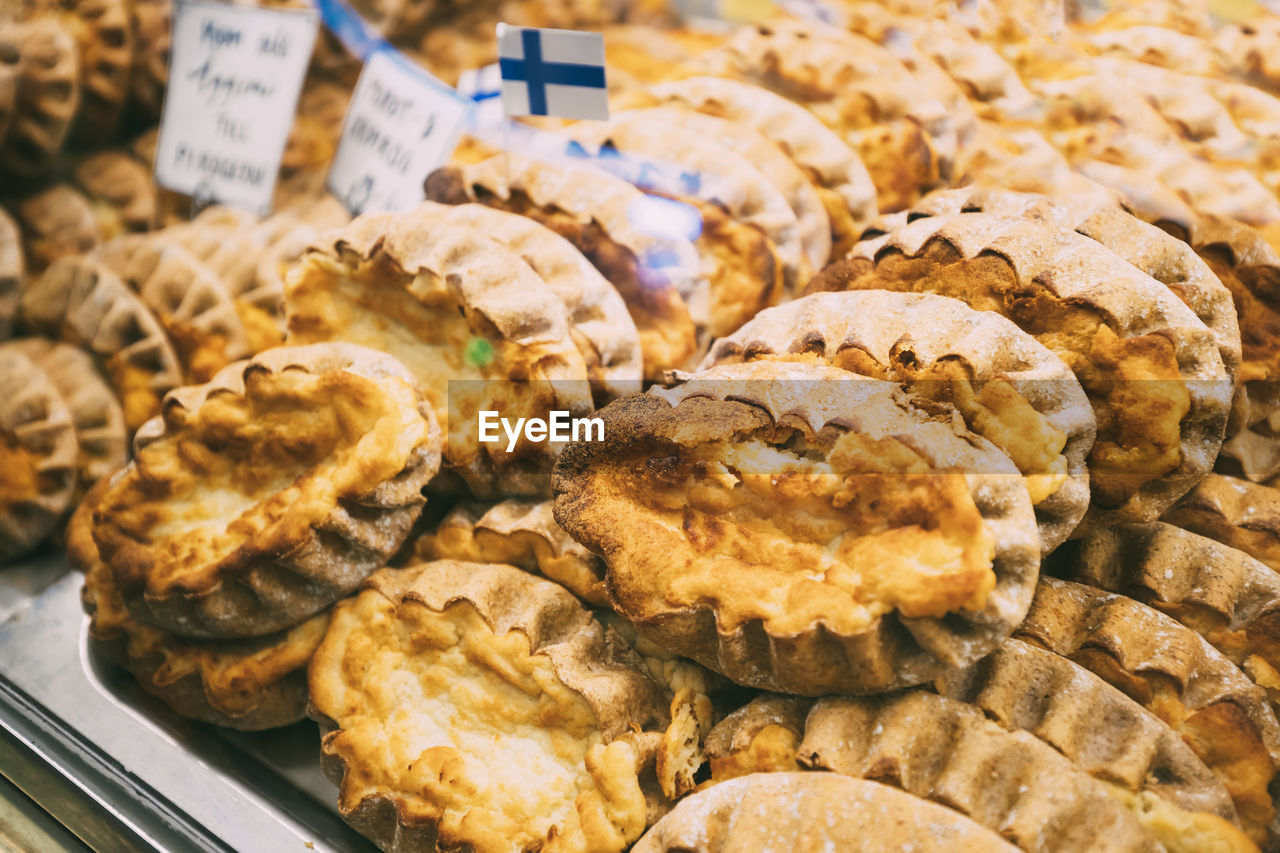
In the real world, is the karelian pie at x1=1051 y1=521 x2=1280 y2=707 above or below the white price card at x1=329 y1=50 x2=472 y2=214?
below

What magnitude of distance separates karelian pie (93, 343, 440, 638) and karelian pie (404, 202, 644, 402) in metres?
0.37

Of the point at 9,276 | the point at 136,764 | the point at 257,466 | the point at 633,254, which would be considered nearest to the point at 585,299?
the point at 633,254

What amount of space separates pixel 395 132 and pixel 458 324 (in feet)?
3.03

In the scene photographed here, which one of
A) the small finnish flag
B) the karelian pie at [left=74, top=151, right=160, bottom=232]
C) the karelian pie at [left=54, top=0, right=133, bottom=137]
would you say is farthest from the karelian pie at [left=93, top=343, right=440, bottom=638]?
the karelian pie at [left=54, top=0, right=133, bottom=137]

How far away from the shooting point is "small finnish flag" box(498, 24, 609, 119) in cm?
200

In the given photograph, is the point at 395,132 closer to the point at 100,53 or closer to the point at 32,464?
the point at 100,53

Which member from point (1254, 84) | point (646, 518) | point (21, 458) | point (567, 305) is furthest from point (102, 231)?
point (1254, 84)

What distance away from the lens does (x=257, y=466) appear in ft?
6.42

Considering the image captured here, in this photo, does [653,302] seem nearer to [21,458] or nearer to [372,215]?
[372,215]

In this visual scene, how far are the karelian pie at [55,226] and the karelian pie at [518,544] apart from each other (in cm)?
190

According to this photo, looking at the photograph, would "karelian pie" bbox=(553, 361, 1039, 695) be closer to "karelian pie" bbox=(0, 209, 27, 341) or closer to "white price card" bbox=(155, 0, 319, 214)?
"white price card" bbox=(155, 0, 319, 214)

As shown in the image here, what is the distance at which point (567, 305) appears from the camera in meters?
1.97

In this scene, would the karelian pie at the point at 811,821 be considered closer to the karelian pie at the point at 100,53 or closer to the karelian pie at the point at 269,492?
the karelian pie at the point at 269,492

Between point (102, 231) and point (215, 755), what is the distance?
1967 millimetres
